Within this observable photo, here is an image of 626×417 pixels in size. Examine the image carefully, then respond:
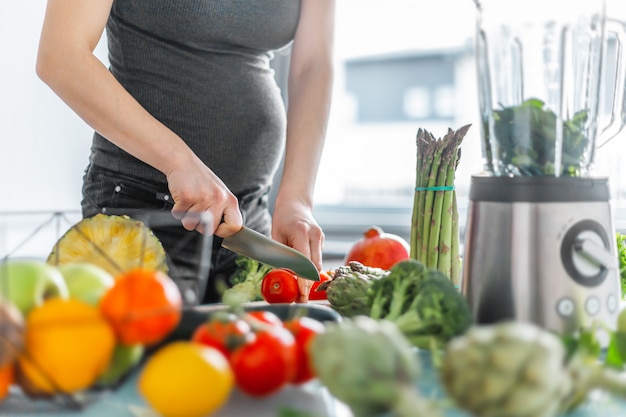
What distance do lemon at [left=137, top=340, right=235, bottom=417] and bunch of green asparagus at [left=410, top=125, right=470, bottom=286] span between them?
76 centimetres

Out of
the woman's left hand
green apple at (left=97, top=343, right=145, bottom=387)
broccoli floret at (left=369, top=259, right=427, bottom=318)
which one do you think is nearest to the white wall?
the woman's left hand

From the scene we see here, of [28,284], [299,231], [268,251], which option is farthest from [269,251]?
[28,284]

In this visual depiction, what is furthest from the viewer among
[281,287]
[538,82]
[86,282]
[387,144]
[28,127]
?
[387,144]

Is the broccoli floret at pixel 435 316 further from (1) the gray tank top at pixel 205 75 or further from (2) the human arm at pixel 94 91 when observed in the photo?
(1) the gray tank top at pixel 205 75

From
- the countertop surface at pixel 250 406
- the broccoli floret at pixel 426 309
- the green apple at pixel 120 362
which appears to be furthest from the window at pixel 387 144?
the green apple at pixel 120 362

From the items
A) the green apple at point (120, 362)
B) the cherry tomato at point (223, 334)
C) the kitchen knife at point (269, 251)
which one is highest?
the kitchen knife at point (269, 251)

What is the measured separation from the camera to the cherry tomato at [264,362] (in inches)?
25.6

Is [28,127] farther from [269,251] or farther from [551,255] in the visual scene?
[551,255]

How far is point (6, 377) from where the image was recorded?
2.01ft

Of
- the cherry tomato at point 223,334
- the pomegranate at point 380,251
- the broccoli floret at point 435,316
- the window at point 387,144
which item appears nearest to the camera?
the cherry tomato at point 223,334

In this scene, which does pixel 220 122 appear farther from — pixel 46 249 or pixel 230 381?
pixel 46 249

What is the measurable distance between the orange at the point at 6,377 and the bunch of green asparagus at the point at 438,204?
841 millimetres

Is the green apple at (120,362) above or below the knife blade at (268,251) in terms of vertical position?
below

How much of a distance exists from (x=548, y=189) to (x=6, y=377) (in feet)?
2.05
